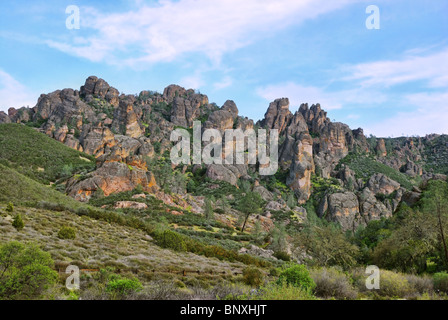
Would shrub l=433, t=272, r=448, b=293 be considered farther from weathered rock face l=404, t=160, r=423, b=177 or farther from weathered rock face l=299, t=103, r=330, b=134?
weathered rock face l=404, t=160, r=423, b=177

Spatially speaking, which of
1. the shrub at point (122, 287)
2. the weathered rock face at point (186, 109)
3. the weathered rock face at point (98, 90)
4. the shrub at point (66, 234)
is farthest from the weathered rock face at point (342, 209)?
the weathered rock face at point (98, 90)

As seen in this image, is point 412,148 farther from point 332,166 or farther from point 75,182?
point 75,182

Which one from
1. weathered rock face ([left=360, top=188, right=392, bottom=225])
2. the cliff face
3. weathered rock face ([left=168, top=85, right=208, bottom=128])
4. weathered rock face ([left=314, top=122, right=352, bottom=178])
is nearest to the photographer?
the cliff face

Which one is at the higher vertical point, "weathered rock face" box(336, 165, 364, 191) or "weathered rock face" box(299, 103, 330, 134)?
"weathered rock face" box(299, 103, 330, 134)

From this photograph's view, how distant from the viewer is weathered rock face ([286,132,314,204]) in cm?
12188

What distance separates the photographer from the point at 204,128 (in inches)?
5753

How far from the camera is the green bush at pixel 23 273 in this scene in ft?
28.5

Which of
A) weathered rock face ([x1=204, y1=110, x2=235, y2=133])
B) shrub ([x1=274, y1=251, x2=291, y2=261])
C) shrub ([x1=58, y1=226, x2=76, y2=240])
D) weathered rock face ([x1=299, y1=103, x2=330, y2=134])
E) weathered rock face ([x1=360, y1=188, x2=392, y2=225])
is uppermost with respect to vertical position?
weathered rock face ([x1=299, y1=103, x2=330, y2=134])

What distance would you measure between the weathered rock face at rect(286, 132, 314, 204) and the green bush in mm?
117373

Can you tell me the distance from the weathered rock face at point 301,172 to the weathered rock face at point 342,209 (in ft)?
37.0

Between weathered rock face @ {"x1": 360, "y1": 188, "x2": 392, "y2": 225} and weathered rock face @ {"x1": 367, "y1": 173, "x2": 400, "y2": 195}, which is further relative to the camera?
weathered rock face @ {"x1": 367, "y1": 173, "x2": 400, "y2": 195}

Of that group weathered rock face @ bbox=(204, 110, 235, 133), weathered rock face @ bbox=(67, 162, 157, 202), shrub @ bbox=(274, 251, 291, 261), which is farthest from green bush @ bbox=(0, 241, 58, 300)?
weathered rock face @ bbox=(204, 110, 235, 133)

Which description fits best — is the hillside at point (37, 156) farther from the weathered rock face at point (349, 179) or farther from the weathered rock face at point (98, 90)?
the weathered rock face at point (349, 179)

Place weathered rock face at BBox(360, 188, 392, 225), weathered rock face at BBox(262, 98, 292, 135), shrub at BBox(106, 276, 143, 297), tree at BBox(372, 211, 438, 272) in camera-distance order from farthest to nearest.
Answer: weathered rock face at BBox(262, 98, 292, 135), weathered rock face at BBox(360, 188, 392, 225), tree at BBox(372, 211, 438, 272), shrub at BBox(106, 276, 143, 297)
